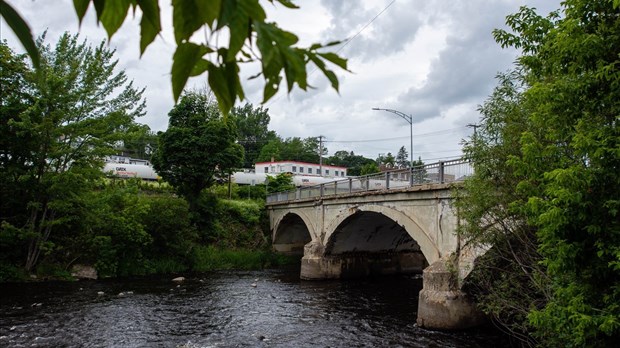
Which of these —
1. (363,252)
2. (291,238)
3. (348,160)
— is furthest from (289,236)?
(348,160)

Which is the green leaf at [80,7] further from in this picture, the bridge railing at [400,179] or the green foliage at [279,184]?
the green foliage at [279,184]

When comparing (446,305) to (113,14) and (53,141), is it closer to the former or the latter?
(113,14)

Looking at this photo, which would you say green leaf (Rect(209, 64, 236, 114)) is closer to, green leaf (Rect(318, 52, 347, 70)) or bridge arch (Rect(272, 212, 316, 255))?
green leaf (Rect(318, 52, 347, 70))

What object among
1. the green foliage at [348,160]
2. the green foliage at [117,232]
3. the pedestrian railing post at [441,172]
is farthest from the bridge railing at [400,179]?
the green foliage at [348,160]

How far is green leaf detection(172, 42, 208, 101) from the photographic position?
1.07 metres

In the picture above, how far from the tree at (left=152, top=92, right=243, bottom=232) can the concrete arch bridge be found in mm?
5707

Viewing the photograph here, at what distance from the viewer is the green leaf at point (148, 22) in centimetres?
109

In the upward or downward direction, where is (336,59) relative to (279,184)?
downward

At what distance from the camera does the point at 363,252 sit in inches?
1123

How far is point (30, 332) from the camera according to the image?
1335cm

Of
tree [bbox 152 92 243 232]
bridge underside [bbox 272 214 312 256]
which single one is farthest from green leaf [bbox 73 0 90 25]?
bridge underside [bbox 272 214 312 256]

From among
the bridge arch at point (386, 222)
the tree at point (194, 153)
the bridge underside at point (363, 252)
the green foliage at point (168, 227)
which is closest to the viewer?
the bridge arch at point (386, 222)

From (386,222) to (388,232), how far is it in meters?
1.58

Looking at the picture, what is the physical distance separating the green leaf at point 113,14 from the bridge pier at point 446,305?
14.7 m
